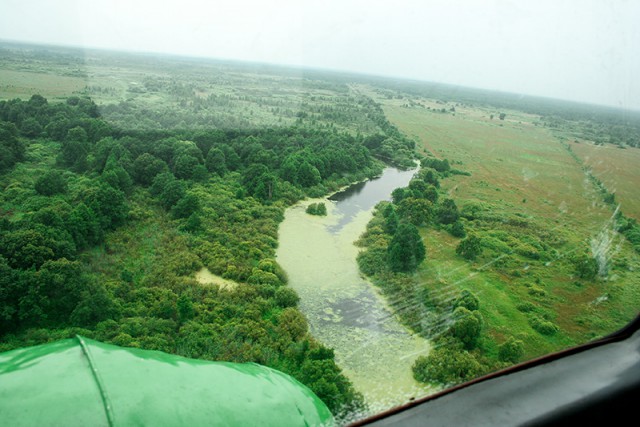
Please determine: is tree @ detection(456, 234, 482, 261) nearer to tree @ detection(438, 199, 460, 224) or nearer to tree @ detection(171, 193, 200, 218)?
tree @ detection(438, 199, 460, 224)

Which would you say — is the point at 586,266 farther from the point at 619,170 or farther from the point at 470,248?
the point at 619,170

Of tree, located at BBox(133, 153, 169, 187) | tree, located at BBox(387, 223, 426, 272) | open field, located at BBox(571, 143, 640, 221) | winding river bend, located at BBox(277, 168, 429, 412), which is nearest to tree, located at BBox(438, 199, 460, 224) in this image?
winding river bend, located at BBox(277, 168, 429, 412)

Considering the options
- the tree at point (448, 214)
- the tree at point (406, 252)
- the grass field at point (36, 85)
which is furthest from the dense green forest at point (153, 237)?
the tree at point (448, 214)

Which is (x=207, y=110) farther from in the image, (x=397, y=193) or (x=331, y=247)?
(x=331, y=247)

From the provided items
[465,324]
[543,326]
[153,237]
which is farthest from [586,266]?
[153,237]

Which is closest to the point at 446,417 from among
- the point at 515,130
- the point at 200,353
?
the point at 200,353

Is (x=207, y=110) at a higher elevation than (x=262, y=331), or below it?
higher

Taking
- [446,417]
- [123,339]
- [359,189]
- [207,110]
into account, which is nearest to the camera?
[446,417]
